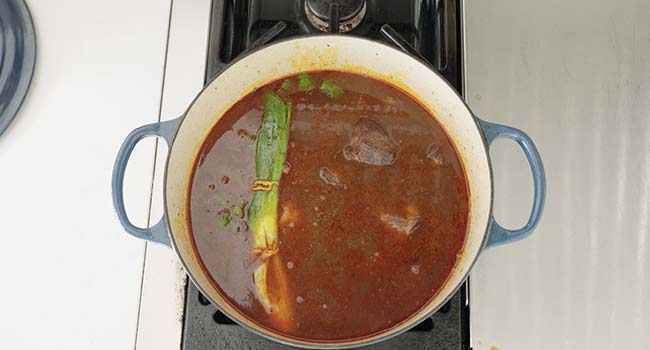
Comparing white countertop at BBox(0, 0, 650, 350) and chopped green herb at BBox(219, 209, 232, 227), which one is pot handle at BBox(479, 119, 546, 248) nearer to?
white countertop at BBox(0, 0, 650, 350)

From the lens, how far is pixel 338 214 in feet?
3.20

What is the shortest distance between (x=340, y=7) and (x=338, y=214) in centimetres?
34

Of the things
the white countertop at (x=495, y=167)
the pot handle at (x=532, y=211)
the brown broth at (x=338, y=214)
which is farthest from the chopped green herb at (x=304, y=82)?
the pot handle at (x=532, y=211)

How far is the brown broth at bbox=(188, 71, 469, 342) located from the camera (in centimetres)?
94

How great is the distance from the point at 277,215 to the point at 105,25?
47 centimetres

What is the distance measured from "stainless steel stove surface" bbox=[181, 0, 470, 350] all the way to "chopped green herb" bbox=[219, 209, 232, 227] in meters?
0.10

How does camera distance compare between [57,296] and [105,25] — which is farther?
[105,25]

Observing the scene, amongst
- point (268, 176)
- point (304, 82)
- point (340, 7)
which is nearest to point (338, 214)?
point (268, 176)

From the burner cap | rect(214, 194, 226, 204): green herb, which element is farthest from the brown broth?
the burner cap

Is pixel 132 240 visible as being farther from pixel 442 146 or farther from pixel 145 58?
pixel 442 146

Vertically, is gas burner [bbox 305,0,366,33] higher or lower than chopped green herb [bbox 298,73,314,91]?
higher

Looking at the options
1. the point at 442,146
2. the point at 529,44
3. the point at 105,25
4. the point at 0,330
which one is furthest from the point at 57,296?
the point at 529,44

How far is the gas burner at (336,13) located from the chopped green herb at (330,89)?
0.08 m

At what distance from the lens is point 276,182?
38.7 inches
